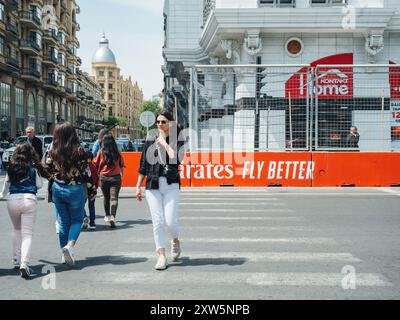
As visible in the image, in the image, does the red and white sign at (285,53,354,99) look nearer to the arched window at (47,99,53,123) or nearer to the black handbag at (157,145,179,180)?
the black handbag at (157,145,179,180)

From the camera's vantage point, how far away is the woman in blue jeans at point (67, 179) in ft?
20.4

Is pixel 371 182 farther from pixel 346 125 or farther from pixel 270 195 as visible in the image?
pixel 270 195

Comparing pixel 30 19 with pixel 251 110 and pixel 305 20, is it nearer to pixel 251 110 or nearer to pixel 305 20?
pixel 305 20

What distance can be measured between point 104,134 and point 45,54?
63488 millimetres

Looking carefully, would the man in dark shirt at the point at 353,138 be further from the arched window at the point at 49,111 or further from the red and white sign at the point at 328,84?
the arched window at the point at 49,111

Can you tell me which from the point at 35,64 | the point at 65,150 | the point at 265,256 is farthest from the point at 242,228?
the point at 35,64

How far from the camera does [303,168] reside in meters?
15.4

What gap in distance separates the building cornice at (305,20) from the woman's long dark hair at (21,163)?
16913 mm

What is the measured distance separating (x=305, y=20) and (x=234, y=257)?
1728 centimetres

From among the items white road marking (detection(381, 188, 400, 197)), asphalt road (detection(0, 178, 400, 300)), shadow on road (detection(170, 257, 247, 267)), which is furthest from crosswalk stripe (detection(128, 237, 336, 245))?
white road marking (detection(381, 188, 400, 197))

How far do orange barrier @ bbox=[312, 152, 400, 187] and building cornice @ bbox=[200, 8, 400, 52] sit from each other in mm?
8603

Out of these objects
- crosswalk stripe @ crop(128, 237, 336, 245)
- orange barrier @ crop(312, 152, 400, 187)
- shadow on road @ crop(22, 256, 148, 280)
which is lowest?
shadow on road @ crop(22, 256, 148, 280)

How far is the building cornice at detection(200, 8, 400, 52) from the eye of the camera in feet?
70.9
